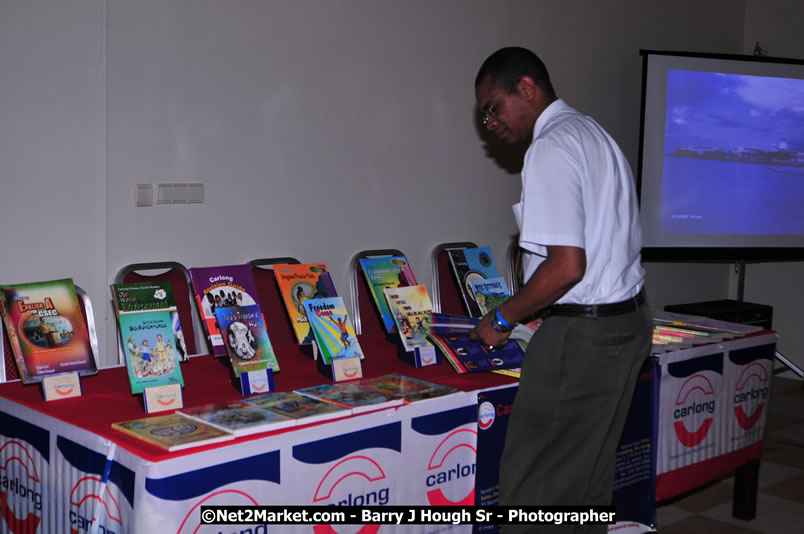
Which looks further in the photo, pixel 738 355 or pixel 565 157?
pixel 738 355

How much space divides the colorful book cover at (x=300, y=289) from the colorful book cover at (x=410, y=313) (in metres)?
0.20

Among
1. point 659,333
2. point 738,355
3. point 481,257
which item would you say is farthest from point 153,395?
point 738,355

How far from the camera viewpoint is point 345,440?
199 centimetres

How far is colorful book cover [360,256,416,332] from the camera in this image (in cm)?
281

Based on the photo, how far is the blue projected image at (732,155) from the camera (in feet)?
16.8

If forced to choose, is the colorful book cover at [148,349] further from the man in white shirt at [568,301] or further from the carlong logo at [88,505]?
the man in white shirt at [568,301]

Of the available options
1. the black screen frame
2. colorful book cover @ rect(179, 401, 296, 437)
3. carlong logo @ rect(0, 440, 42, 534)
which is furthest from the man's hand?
the black screen frame

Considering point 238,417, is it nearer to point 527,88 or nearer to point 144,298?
point 144,298

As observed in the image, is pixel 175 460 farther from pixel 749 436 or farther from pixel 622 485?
pixel 749 436

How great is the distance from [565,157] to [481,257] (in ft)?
4.09

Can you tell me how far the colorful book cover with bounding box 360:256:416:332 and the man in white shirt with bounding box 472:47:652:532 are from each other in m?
0.77

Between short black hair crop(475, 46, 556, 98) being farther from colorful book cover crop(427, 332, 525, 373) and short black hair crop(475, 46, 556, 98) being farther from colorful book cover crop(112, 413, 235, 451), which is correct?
colorful book cover crop(112, 413, 235, 451)

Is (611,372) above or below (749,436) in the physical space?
above

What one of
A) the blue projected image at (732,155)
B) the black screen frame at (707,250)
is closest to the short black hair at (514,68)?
the black screen frame at (707,250)
